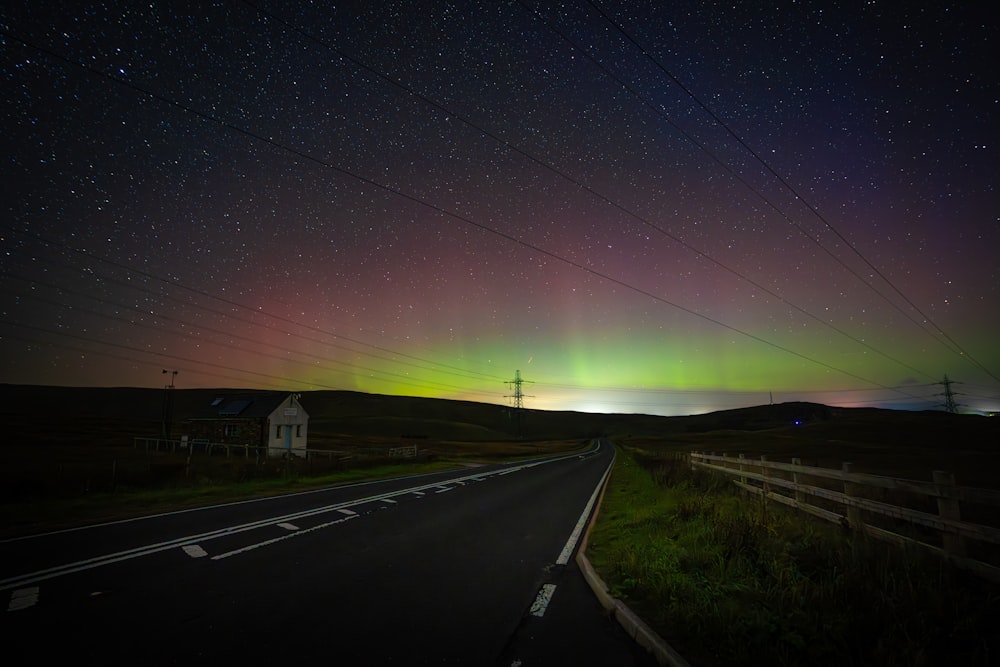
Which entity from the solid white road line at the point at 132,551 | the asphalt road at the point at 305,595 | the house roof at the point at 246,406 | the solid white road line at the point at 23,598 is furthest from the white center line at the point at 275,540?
the house roof at the point at 246,406

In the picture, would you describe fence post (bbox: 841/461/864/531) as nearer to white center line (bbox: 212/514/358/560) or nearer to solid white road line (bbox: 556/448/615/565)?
solid white road line (bbox: 556/448/615/565)

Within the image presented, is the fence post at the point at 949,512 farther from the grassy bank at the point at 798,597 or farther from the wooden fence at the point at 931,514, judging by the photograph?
the grassy bank at the point at 798,597

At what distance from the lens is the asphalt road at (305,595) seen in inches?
163

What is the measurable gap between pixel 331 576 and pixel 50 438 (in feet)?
199

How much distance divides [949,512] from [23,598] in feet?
35.4

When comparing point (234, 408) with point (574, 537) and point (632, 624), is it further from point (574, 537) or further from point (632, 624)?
point (632, 624)

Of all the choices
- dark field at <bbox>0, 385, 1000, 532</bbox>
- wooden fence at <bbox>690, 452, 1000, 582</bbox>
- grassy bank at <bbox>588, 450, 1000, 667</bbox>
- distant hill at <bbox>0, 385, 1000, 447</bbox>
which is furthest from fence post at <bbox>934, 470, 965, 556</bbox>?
distant hill at <bbox>0, 385, 1000, 447</bbox>

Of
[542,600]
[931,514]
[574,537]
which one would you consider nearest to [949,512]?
[931,514]

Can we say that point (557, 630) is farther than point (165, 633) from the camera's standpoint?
Yes

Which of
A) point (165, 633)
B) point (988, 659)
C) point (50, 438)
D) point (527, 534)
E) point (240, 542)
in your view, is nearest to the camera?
point (988, 659)

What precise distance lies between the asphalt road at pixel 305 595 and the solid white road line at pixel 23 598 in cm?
2

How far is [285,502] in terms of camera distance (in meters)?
13.5

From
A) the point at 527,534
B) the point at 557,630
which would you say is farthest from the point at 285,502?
the point at 557,630

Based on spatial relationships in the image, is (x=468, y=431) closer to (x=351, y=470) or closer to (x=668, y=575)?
(x=351, y=470)
